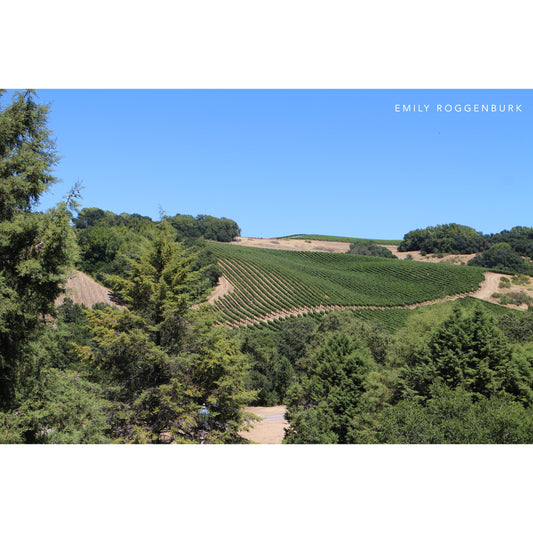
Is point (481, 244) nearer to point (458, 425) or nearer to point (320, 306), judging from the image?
point (320, 306)

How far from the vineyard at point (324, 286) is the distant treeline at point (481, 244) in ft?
24.9

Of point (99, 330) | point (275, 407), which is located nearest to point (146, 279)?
point (99, 330)

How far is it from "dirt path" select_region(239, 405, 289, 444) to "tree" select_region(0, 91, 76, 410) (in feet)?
28.6

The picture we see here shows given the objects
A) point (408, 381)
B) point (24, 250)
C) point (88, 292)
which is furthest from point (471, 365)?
point (88, 292)

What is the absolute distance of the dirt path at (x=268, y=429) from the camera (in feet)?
59.4

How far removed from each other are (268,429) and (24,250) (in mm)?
16133

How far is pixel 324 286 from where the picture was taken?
59938 mm

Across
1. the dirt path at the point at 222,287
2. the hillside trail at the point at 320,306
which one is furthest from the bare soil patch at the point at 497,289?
the dirt path at the point at 222,287

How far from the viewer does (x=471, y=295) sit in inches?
2490

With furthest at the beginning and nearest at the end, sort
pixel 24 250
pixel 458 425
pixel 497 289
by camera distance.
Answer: pixel 497 289
pixel 458 425
pixel 24 250

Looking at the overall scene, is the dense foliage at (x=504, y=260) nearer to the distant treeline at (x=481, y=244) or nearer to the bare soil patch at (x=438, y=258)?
the distant treeline at (x=481, y=244)

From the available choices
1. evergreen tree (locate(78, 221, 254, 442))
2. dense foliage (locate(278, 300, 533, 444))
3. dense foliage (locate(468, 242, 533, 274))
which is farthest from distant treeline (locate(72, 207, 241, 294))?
dense foliage (locate(468, 242, 533, 274))

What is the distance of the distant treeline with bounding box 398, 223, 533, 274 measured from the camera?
78.2 m

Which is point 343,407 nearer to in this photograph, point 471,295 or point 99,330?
point 99,330
